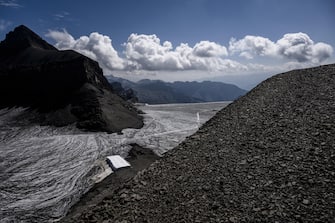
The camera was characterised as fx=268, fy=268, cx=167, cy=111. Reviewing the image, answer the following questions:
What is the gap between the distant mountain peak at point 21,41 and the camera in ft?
259

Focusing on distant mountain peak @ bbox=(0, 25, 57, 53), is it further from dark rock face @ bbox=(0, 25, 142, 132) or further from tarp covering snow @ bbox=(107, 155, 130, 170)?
tarp covering snow @ bbox=(107, 155, 130, 170)

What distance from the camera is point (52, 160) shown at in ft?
78.8

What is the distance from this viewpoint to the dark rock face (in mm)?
43000

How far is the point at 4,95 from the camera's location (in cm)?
6153

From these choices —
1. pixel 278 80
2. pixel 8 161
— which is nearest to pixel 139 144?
pixel 8 161

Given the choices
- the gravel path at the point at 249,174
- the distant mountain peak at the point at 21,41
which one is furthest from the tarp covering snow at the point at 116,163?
the distant mountain peak at the point at 21,41

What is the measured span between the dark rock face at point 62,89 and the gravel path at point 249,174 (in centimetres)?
2969

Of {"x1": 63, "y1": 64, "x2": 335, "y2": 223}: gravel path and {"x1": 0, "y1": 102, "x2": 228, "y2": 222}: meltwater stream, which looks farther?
{"x1": 0, "y1": 102, "x2": 228, "y2": 222}: meltwater stream

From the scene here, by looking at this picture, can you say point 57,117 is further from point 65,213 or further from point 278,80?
point 278,80

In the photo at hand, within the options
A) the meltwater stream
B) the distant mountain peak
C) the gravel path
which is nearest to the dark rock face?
the distant mountain peak

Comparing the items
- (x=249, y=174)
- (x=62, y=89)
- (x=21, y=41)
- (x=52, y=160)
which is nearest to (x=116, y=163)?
(x=52, y=160)

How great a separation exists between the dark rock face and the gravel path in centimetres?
2969

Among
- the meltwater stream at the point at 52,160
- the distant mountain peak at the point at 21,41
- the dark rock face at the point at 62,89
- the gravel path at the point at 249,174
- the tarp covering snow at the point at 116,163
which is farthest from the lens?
the distant mountain peak at the point at 21,41

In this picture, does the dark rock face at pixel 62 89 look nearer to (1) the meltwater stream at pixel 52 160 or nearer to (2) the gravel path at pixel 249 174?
(1) the meltwater stream at pixel 52 160
